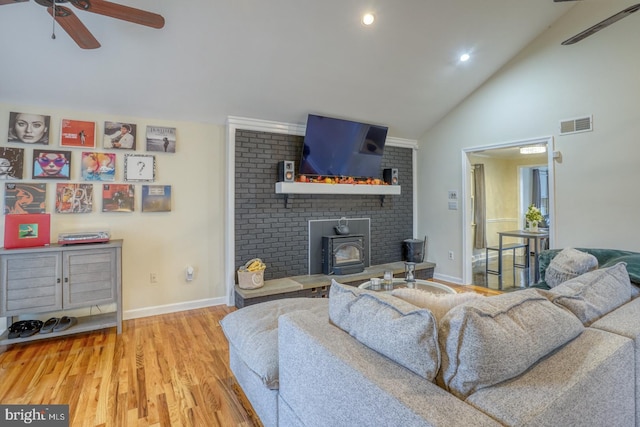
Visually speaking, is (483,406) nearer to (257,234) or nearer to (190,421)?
(190,421)

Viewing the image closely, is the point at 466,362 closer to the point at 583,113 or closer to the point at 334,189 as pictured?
the point at 334,189

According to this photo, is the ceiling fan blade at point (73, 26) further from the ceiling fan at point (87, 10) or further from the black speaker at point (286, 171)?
the black speaker at point (286, 171)

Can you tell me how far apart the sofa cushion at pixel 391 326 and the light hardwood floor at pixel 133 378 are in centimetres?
110

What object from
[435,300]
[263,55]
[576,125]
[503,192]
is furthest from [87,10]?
[503,192]

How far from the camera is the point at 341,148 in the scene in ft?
14.9

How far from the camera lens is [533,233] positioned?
464cm

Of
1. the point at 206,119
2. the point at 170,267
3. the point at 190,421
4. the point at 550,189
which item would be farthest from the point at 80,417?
the point at 550,189

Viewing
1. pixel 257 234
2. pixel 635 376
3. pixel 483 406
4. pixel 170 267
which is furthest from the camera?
pixel 257 234

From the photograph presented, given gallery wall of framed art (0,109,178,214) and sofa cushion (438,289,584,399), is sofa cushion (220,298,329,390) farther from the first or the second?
gallery wall of framed art (0,109,178,214)

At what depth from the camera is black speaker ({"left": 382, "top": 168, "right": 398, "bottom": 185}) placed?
16.8 feet

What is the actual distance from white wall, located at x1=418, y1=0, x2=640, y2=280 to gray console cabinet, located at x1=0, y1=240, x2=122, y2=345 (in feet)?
15.8

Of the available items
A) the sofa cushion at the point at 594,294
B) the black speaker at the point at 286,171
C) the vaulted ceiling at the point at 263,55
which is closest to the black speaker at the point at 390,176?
the vaulted ceiling at the point at 263,55

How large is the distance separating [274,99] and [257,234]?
1.70 metres

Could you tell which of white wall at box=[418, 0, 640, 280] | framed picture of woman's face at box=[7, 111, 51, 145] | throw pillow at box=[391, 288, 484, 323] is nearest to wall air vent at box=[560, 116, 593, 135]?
white wall at box=[418, 0, 640, 280]
